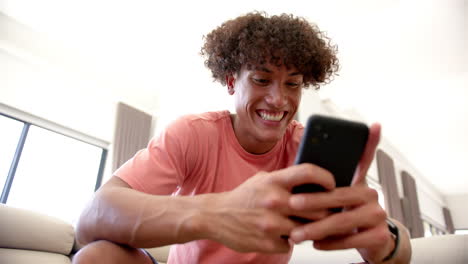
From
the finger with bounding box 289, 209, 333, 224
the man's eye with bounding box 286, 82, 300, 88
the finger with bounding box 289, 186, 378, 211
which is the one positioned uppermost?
the man's eye with bounding box 286, 82, 300, 88

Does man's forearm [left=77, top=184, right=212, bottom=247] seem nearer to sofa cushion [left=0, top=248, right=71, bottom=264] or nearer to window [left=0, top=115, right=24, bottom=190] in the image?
sofa cushion [left=0, top=248, right=71, bottom=264]

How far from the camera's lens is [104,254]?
65 cm

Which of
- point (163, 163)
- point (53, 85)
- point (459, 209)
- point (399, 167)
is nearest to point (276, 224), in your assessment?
point (163, 163)

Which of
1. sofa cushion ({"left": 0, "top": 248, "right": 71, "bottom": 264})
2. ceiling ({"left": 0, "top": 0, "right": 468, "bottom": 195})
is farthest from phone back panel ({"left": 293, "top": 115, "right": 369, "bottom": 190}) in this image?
ceiling ({"left": 0, "top": 0, "right": 468, "bottom": 195})

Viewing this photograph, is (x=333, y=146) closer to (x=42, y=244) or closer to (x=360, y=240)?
(x=360, y=240)

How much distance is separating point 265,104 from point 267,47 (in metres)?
0.18

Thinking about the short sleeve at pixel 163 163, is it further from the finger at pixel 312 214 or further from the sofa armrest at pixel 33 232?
the sofa armrest at pixel 33 232

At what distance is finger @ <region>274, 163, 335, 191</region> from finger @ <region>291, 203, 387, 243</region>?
0.05 metres

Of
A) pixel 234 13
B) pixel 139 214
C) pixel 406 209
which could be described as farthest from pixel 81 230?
pixel 406 209

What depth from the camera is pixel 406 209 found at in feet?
19.4

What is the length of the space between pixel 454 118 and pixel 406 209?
194 cm

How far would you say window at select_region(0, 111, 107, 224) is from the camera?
338 cm

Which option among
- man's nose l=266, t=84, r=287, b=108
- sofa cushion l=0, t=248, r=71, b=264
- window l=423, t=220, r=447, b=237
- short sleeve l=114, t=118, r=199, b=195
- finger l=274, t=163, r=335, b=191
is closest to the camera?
finger l=274, t=163, r=335, b=191

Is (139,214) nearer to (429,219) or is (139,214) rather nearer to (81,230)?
(81,230)
